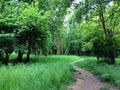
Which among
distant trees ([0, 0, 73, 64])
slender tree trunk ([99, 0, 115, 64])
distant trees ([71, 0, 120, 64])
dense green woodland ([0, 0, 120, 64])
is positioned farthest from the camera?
slender tree trunk ([99, 0, 115, 64])

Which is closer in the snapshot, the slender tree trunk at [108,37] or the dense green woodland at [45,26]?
the dense green woodland at [45,26]

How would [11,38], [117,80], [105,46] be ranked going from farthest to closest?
[105,46], [11,38], [117,80]

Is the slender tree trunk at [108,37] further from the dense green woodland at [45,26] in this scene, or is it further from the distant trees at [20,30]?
the distant trees at [20,30]

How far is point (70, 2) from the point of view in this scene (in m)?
16.6

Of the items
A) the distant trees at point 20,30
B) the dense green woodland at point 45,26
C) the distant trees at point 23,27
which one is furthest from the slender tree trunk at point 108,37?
the distant trees at point 20,30

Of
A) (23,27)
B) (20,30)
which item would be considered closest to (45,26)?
(23,27)

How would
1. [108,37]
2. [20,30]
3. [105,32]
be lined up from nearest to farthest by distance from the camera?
[20,30] → [108,37] → [105,32]

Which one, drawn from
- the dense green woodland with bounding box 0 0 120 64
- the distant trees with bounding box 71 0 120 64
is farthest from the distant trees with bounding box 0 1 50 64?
the distant trees with bounding box 71 0 120 64

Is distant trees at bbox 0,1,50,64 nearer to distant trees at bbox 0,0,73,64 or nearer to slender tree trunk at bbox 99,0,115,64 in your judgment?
distant trees at bbox 0,0,73,64

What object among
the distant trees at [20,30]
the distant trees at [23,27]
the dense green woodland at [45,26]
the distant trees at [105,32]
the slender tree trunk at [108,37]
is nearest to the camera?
the dense green woodland at [45,26]

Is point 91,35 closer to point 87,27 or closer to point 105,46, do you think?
point 87,27

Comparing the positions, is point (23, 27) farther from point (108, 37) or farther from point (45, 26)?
point (108, 37)

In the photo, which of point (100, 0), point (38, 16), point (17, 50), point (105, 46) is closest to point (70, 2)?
point (100, 0)

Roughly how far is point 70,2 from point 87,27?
36.6ft
